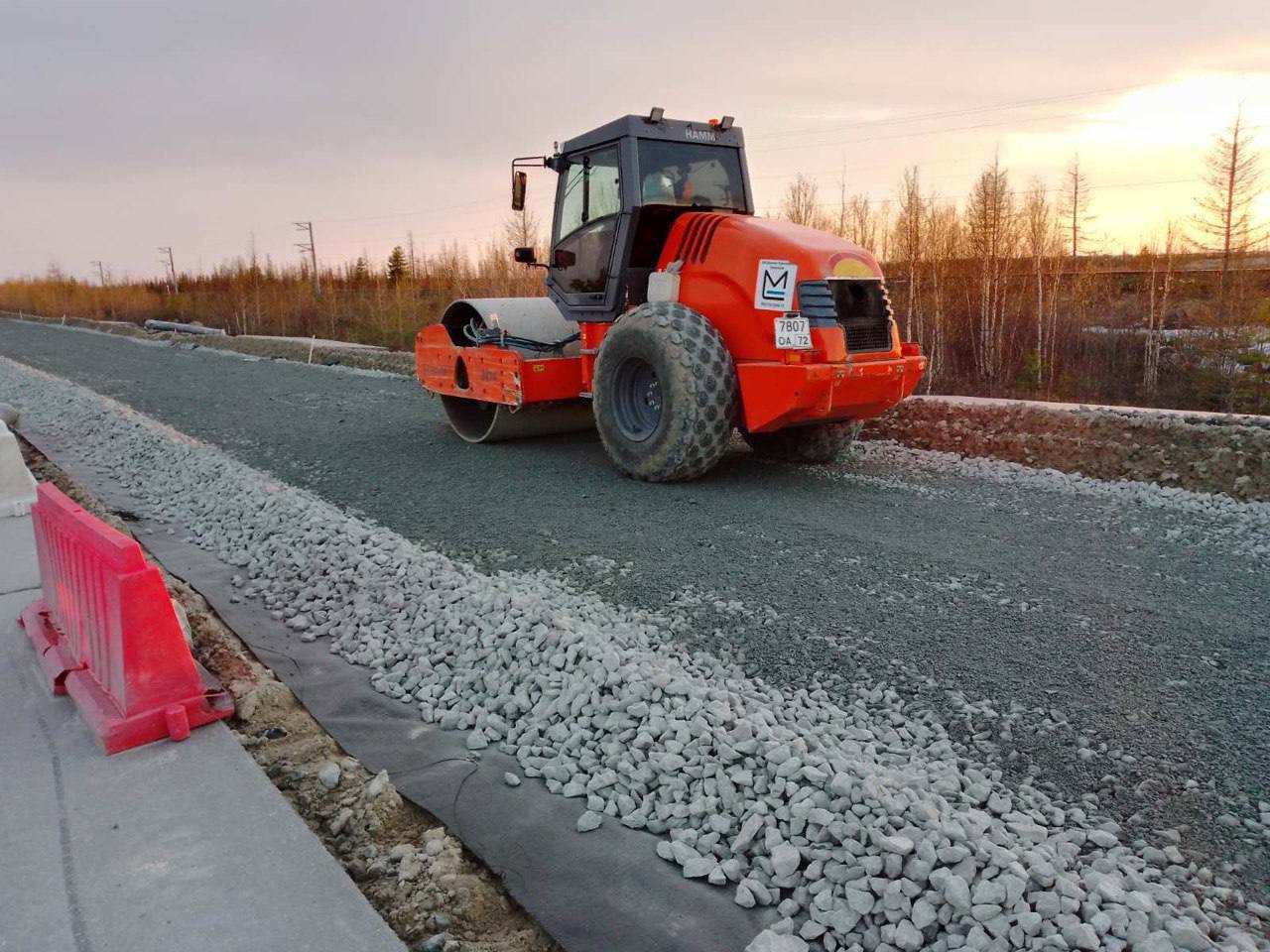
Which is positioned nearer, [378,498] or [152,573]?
[152,573]

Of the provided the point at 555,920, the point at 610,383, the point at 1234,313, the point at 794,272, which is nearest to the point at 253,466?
the point at 610,383

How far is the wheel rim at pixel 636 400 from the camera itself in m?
7.36

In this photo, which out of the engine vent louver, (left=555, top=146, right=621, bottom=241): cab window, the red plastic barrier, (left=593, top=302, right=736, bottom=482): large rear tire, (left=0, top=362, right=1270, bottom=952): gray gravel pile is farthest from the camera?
(left=555, top=146, right=621, bottom=241): cab window

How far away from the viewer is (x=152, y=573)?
3.46 m

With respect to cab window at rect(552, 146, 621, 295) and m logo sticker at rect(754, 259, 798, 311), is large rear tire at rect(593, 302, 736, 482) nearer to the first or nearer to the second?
m logo sticker at rect(754, 259, 798, 311)

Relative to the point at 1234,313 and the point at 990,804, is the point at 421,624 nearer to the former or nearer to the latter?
the point at 990,804

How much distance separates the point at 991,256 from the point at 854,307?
1745cm

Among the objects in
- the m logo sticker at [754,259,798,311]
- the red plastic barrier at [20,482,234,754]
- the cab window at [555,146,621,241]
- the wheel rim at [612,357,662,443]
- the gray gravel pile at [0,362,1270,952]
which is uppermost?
the cab window at [555,146,621,241]

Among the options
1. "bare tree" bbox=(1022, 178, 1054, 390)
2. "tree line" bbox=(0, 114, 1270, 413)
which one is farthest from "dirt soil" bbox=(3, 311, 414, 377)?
"bare tree" bbox=(1022, 178, 1054, 390)

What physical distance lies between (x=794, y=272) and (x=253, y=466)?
525 centimetres

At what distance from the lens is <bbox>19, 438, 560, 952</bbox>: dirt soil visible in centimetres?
250

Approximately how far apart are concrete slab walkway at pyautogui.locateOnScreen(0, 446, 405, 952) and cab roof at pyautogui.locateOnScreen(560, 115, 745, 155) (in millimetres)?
5772

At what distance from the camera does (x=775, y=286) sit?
6.54 metres

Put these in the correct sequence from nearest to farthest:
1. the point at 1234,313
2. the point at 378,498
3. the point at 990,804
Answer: the point at 990,804 → the point at 378,498 → the point at 1234,313
